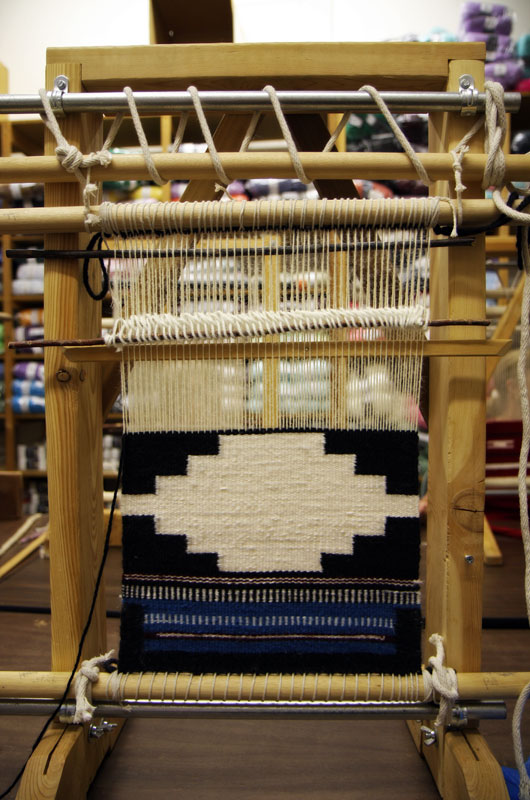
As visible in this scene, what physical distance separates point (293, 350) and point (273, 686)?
0.54 m

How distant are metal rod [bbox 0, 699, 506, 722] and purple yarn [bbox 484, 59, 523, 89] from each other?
2680 mm

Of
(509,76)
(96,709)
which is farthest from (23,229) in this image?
(509,76)

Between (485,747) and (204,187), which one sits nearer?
(485,747)

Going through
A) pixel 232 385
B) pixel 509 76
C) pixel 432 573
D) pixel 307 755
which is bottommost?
pixel 307 755

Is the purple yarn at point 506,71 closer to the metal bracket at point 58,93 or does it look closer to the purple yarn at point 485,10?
the purple yarn at point 485,10

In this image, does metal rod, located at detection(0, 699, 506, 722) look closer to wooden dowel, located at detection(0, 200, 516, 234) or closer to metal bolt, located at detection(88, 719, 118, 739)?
A: metal bolt, located at detection(88, 719, 118, 739)

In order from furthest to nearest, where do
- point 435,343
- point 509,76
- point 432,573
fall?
point 509,76
point 432,573
point 435,343

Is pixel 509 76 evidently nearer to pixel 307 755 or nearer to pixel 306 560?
pixel 306 560

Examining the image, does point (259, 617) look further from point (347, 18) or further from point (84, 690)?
point (347, 18)

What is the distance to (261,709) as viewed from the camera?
800 mm

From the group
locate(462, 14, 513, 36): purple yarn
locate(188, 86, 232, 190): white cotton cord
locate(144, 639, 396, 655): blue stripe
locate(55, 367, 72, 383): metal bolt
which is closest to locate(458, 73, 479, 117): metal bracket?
locate(188, 86, 232, 190): white cotton cord

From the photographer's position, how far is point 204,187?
37.7 inches

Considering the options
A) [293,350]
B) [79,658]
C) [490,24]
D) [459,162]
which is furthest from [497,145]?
[490,24]

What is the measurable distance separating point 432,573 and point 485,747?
0.27 meters
